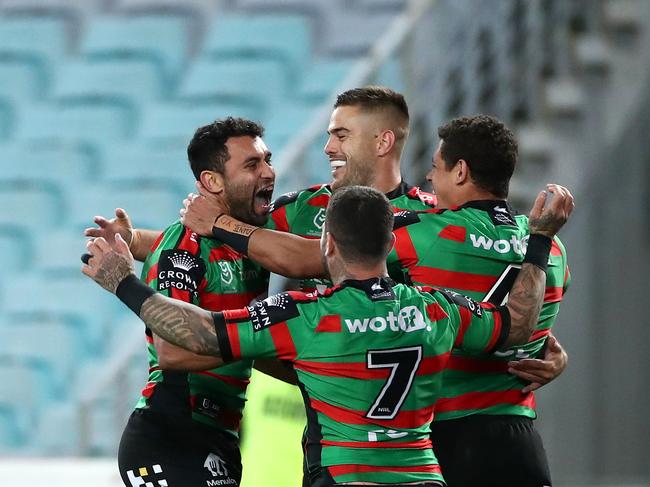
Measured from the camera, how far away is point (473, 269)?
367cm

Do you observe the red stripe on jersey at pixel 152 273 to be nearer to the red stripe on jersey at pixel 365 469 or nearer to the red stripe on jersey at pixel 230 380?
the red stripe on jersey at pixel 230 380

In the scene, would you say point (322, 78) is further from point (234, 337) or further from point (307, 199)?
point (234, 337)

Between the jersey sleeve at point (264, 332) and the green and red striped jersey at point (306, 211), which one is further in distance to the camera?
the green and red striped jersey at point (306, 211)

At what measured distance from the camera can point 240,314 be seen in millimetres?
3230

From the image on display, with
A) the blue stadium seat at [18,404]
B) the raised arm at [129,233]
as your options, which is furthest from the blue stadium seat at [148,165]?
the raised arm at [129,233]

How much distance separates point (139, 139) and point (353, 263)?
771 cm

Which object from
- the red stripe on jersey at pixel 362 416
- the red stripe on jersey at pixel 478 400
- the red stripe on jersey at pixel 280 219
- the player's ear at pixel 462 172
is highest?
the player's ear at pixel 462 172

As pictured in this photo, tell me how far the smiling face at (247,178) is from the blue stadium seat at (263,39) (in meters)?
6.93

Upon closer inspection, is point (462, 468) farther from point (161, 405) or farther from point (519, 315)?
point (161, 405)

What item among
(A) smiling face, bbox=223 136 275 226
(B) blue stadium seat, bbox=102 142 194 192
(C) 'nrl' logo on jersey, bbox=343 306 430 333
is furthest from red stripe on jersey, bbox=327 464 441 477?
(B) blue stadium seat, bbox=102 142 194 192

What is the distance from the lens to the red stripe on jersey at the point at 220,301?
3.71 m

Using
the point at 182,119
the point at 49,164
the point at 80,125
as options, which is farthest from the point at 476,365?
the point at 80,125

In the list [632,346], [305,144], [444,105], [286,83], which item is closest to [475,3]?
[444,105]

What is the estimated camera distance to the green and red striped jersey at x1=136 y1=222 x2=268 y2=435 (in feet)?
12.0
